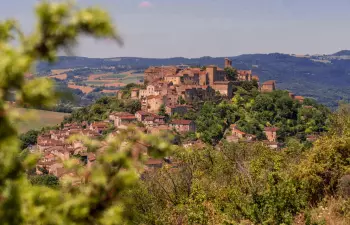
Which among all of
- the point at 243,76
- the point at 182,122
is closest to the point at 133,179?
the point at 182,122

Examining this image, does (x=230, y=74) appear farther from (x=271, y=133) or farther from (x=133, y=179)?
(x=133, y=179)

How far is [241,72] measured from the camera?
3472 inches

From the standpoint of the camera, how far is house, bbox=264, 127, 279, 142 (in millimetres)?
66963

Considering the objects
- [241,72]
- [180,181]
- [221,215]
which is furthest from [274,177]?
[241,72]

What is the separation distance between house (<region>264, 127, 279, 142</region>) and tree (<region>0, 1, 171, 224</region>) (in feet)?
215

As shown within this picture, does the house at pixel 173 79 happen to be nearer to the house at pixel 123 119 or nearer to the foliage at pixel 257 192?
the house at pixel 123 119

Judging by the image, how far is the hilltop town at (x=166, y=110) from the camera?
61.3 meters

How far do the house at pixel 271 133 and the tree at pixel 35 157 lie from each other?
Result: 65437 millimetres

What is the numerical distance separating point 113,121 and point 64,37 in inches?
2639

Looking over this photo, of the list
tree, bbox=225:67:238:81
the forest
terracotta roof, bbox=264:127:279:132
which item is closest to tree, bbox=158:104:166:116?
terracotta roof, bbox=264:127:279:132

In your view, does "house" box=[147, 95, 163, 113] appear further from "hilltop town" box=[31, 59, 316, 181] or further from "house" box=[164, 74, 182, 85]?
"house" box=[164, 74, 182, 85]

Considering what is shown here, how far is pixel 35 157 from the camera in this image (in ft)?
9.28

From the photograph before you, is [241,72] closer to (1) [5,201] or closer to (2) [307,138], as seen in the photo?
(2) [307,138]

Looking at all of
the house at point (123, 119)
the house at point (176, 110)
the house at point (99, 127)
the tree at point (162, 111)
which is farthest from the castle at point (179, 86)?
the house at point (99, 127)
